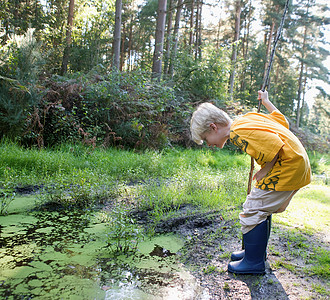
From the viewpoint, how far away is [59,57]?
13.5 meters

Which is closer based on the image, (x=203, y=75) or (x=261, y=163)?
(x=261, y=163)

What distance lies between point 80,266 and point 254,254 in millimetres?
1415

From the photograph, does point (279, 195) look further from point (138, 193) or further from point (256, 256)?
point (138, 193)

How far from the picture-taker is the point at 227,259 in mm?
2469

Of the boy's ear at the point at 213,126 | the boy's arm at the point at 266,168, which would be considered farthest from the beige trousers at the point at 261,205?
the boy's ear at the point at 213,126

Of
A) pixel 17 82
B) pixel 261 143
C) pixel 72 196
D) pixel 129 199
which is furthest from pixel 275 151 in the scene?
pixel 17 82

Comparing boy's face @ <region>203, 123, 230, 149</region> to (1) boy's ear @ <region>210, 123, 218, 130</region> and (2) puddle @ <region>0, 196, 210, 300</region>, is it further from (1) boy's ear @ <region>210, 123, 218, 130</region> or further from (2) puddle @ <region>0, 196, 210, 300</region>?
(2) puddle @ <region>0, 196, 210, 300</region>

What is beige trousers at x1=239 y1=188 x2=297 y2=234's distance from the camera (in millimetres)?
2072

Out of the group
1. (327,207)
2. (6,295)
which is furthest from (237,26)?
(6,295)

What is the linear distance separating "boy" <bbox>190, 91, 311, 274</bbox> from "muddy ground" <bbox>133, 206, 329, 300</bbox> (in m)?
0.15

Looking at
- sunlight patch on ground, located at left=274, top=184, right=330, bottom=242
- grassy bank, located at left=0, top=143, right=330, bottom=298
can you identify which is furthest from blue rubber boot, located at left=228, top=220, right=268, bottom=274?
sunlight patch on ground, located at left=274, top=184, right=330, bottom=242

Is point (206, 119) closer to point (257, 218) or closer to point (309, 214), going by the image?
point (257, 218)

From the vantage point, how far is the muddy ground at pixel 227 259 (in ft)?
6.55

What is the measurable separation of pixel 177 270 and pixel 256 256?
0.66m
